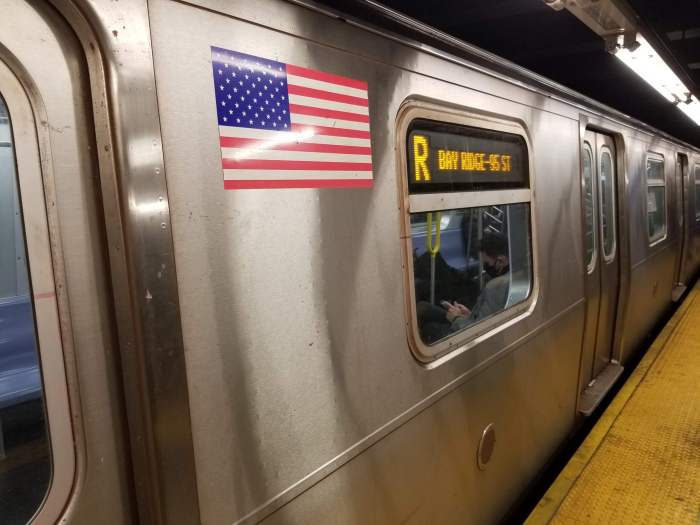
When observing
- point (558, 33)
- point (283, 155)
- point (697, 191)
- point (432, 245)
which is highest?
point (558, 33)

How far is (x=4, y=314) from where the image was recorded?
1021 millimetres

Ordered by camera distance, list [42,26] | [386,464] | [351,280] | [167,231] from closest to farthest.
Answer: [42,26] < [167,231] < [351,280] < [386,464]

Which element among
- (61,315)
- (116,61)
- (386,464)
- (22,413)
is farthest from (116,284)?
(386,464)

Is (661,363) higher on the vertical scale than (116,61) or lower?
lower

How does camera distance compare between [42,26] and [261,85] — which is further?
[261,85]

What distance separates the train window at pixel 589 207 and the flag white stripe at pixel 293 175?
2819 mm

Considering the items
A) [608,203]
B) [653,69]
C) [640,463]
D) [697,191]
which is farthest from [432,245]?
[697,191]

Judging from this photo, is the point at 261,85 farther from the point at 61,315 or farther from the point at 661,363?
the point at 661,363

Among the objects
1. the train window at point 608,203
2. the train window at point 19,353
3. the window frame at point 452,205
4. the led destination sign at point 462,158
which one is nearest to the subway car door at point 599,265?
the train window at point 608,203

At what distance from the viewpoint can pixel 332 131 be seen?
1.54 meters

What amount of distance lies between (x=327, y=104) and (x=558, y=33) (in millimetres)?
5356

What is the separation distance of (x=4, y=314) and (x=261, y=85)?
0.78m

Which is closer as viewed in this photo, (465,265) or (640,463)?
(465,265)

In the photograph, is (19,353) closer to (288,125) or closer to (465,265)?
(288,125)
